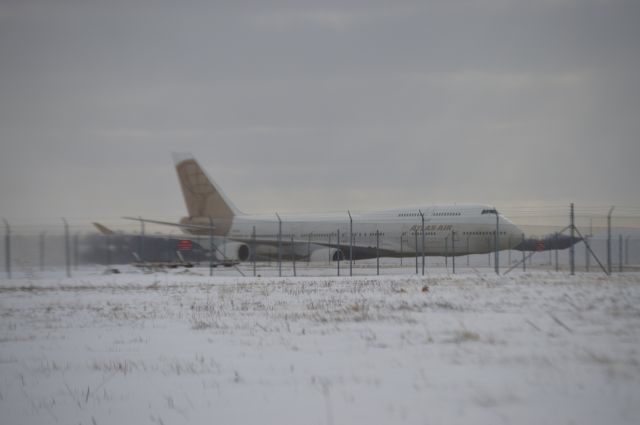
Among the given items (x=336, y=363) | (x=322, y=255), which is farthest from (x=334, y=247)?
(x=336, y=363)

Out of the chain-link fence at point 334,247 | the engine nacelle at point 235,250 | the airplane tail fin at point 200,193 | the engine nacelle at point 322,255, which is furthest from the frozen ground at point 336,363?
the airplane tail fin at point 200,193

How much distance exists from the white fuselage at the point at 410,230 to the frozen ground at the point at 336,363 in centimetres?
1939

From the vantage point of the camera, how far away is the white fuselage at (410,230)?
1313 inches

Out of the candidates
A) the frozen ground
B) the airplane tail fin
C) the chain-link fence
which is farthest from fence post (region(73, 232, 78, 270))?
the airplane tail fin

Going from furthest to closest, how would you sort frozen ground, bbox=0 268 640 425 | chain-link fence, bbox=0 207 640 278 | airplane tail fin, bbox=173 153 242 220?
airplane tail fin, bbox=173 153 242 220
chain-link fence, bbox=0 207 640 278
frozen ground, bbox=0 268 640 425

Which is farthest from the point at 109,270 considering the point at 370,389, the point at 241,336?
the point at 370,389

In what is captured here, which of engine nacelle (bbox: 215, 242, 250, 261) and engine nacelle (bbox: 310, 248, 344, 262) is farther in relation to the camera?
engine nacelle (bbox: 215, 242, 250, 261)

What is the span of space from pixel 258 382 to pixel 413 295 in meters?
8.04

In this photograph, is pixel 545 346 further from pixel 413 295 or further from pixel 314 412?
pixel 413 295

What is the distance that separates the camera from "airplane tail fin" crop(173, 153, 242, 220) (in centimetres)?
4691

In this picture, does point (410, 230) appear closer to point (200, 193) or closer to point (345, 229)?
point (345, 229)

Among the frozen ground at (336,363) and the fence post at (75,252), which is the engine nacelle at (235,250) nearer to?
the fence post at (75,252)

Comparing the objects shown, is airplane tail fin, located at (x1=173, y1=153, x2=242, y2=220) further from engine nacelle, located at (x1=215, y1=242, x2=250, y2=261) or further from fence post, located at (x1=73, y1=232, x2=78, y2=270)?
fence post, located at (x1=73, y1=232, x2=78, y2=270)

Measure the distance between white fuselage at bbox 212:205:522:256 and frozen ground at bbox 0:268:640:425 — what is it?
763 inches
